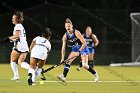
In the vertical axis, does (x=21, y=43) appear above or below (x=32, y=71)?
above

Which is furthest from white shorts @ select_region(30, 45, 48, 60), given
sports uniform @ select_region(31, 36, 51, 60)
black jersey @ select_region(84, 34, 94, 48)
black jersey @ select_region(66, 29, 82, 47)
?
black jersey @ select_region(84, 34, 94, 48)

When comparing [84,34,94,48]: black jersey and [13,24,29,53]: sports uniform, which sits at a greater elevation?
[13,24,29,53]: sports uniform

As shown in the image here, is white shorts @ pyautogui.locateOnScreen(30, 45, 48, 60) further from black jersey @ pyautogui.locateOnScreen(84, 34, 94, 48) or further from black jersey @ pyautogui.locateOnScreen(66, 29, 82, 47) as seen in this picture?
black jersey @ pyautogui.locateOnScreen(84, 34, 94, 48)

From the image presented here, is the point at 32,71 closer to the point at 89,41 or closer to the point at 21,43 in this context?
the point at 21,43

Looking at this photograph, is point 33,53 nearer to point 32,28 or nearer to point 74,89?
point 74,89

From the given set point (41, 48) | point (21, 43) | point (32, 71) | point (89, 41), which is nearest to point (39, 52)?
point (41, 48)

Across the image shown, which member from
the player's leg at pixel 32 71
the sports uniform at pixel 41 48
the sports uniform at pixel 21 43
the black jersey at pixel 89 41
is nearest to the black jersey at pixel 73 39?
the sports uniform at pixel 21 43

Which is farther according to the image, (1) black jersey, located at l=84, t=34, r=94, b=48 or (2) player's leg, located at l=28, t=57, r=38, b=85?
(1) black jersey, located at l=84, t=34, r=94, b=48

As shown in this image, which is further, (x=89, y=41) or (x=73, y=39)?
(x=89, y=41)

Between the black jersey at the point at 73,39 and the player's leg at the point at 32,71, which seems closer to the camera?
the player's leg at the point at 32,71

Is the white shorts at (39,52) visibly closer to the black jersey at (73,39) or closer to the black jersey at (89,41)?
the black jersey at (73,39)

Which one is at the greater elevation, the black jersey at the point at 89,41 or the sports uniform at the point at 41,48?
the sports uniform at the point at 41,48


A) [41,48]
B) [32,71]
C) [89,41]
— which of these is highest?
[41,48]

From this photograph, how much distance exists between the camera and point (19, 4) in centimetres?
4109
